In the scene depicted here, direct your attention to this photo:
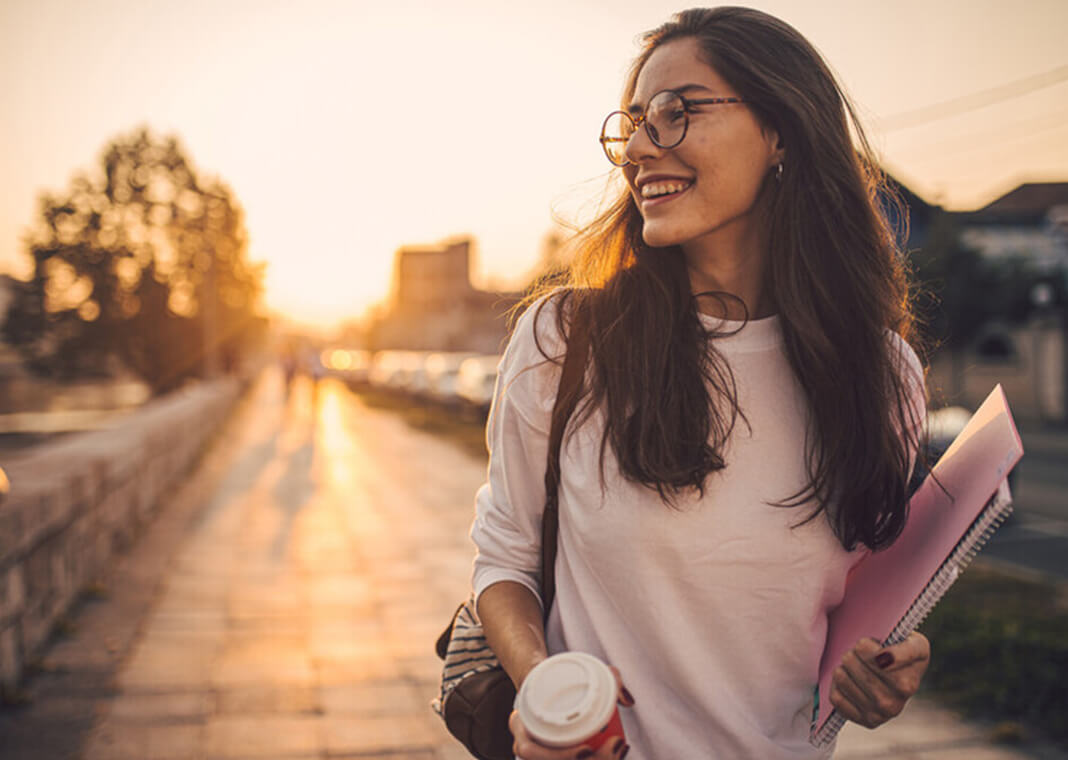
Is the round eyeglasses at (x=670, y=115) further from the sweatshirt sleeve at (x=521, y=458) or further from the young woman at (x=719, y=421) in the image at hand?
the sweatshirt sleeve at (x=521, y=458)

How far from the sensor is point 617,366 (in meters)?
1.52

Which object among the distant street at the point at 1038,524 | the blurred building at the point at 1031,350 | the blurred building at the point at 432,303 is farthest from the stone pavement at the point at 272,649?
the blurred building at the point at 432,303

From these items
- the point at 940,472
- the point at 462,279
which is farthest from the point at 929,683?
the point at 462,279

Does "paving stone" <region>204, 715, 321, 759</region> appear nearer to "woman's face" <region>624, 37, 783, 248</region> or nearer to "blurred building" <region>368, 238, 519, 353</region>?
"woman's face" <region>624, 37, 783, 248</region>

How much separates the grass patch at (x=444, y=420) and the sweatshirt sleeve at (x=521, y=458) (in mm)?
13741

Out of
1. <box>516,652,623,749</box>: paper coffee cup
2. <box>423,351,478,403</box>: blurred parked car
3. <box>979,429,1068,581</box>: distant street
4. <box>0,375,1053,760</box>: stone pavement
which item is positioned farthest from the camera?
<box>423,351,478,403</box>: blurred parked car

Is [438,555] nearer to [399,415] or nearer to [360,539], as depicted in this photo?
[360,539]

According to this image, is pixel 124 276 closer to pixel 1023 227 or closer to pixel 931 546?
pixel 1023 227

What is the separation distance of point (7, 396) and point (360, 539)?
1595 inches

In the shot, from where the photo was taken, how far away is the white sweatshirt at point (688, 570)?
1.44 meters

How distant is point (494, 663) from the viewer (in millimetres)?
1600

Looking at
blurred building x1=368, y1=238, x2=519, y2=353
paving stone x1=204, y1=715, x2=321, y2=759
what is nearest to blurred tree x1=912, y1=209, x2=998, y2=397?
paving stone x1=204, y1=715, x2=321, y2=759

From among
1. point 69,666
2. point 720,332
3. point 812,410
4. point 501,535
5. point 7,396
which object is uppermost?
point 720,332

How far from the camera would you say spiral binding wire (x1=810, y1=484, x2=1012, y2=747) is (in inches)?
52.2
